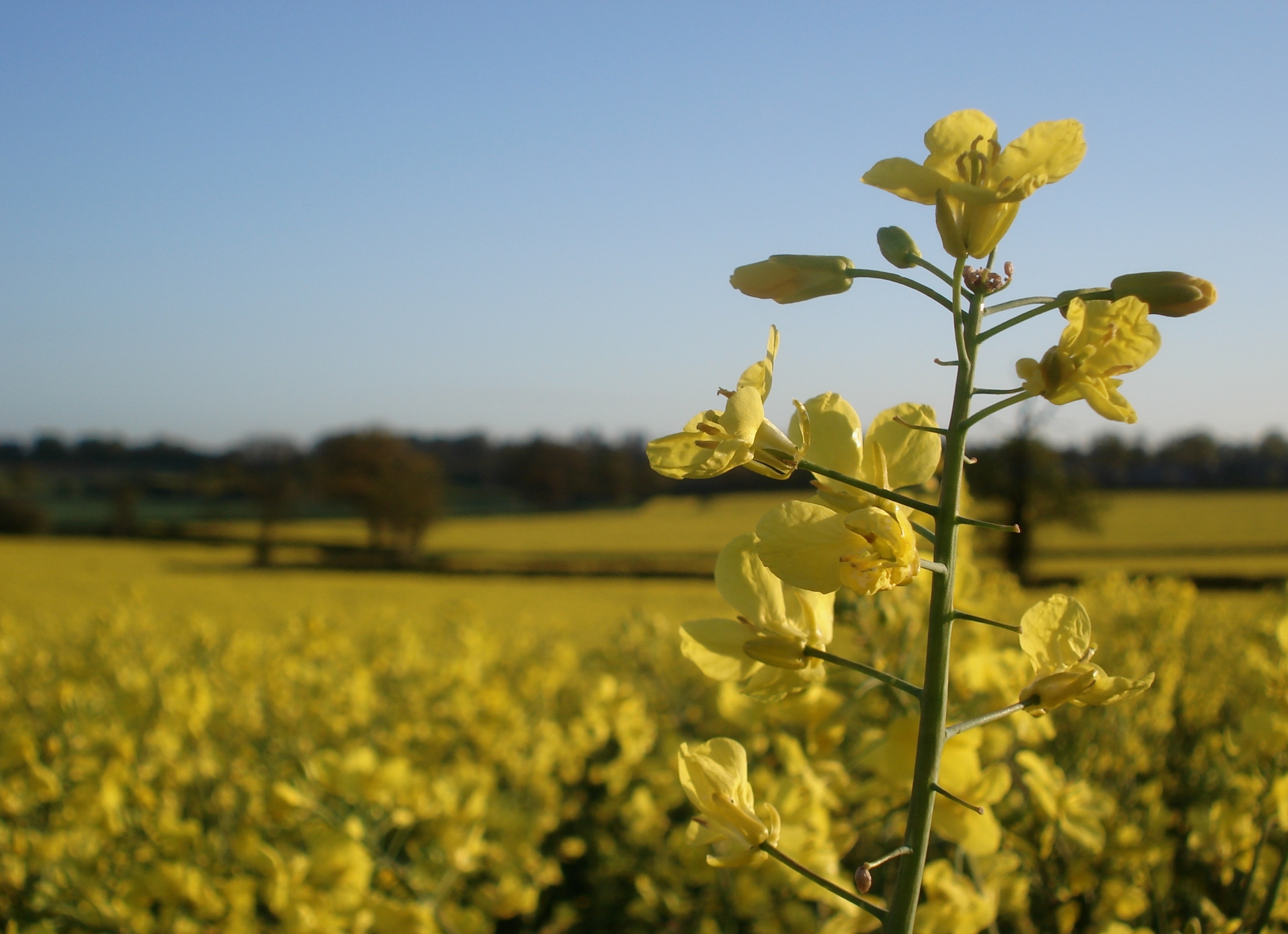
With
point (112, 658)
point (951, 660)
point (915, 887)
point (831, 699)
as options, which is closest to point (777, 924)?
point (951, 660)

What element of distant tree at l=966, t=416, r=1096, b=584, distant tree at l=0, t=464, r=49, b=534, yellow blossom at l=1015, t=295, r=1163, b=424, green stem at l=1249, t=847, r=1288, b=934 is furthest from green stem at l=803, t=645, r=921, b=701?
distant tree at l=0, t=464, r=49, b=534

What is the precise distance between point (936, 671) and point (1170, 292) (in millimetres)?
352

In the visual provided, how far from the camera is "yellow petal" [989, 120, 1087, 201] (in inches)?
27.9

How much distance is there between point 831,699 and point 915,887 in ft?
1.85

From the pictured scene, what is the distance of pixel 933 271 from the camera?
765 millimetres

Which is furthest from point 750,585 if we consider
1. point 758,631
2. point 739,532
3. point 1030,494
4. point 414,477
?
point 414,477

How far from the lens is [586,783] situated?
482cm

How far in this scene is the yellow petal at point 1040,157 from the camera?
708 millimetres

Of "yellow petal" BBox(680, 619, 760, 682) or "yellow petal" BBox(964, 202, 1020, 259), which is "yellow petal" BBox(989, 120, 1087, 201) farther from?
"yellow petal" BBox(680, 619, 760, 682)

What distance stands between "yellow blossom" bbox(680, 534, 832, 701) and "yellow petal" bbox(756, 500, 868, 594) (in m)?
0.14

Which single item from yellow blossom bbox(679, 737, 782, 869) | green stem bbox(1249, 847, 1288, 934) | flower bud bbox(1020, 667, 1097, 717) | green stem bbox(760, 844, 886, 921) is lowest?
green stem bbox(1249, 847, 1288, 934)

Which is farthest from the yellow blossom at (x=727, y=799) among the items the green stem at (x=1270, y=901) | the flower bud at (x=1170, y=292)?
the green stem at (x=1270, y=901)

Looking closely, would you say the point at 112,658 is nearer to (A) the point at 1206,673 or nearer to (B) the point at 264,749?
(B) the point at 264,749

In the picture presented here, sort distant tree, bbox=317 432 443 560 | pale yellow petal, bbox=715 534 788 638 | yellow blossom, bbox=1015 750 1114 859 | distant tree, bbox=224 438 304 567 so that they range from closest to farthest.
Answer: pale yellow petal, bbox=715 534 788 638, yellow blossom, bbox=1015 750 1114 859, distant tree, bbox=317 432 443 560, distant tree, bbox=224 438 304 567
